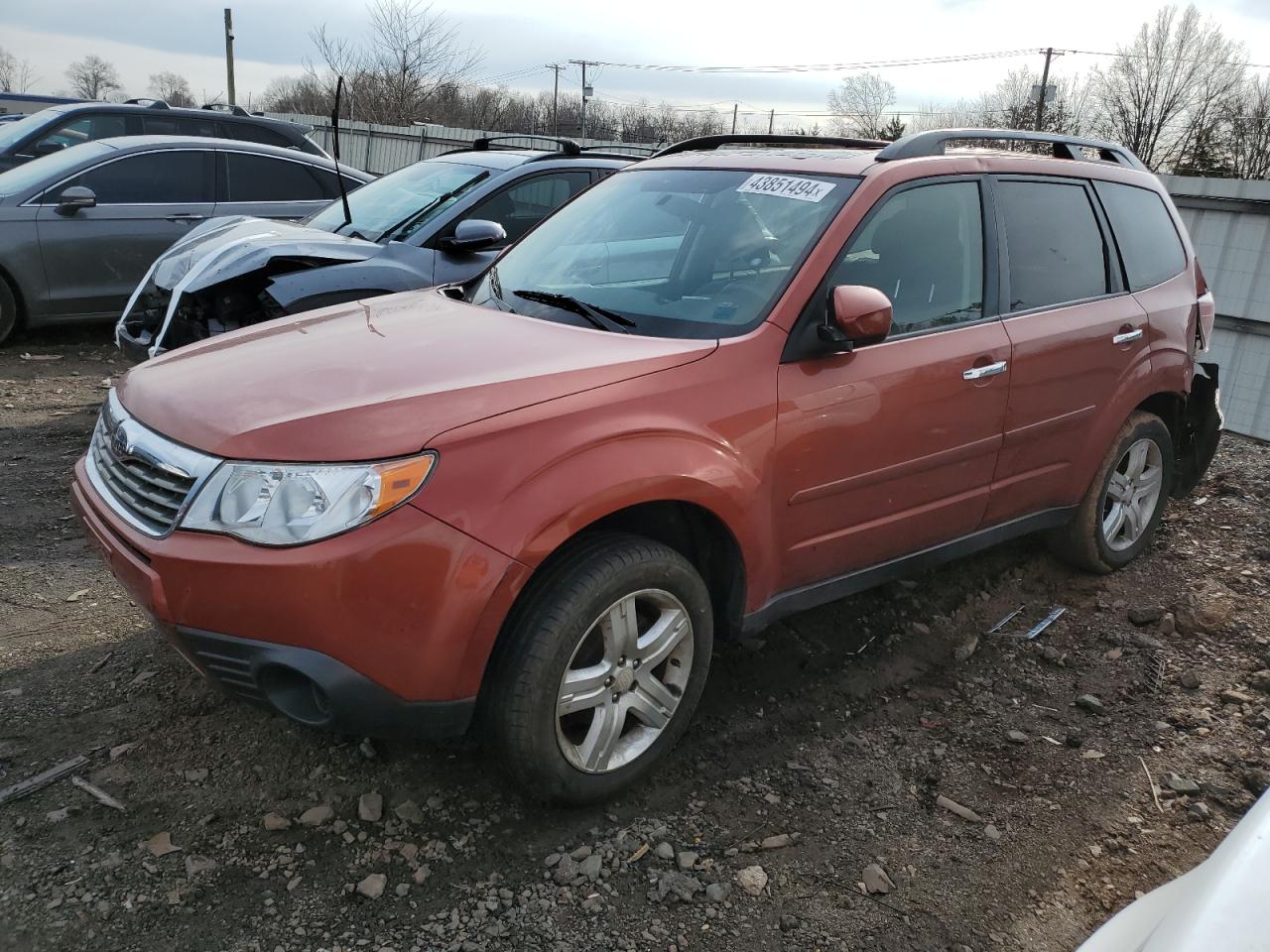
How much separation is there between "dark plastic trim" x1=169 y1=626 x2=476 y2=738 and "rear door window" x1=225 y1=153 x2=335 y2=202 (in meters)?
7.21

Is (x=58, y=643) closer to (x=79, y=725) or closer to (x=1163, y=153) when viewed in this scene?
(x=79, y=725)

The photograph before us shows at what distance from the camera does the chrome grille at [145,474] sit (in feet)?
8.29

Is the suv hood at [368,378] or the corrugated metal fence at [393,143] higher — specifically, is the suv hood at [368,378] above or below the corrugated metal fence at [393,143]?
below

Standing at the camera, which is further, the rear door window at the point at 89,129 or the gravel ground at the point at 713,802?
the rear door window at the point at 89,129

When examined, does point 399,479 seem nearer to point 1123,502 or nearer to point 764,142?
point 764,142

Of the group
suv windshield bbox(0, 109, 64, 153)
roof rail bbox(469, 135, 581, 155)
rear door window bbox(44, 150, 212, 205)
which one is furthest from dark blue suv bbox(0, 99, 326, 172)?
roof rail bbox(469, 135, 581, 155)

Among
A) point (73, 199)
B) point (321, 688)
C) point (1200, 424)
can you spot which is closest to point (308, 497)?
point (321, 688)

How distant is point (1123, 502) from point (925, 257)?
1.85m

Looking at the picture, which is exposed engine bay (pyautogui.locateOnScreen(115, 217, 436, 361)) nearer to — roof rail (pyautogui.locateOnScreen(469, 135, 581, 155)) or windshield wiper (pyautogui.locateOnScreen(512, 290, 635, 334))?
roof rail (pyautogui.locateOnScreen(469, 135, 581, 155))

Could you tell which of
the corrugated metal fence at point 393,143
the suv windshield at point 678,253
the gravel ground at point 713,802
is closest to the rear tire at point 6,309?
the gravel ground at point 713,802

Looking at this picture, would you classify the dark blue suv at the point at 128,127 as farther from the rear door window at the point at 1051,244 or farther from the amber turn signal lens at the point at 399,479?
the amber turn signal lens at the point at 399,479

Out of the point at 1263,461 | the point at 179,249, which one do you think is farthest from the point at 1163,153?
the point at 179,249

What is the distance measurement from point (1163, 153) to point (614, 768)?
52937mm

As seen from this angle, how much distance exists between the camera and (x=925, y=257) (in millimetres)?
3574
